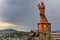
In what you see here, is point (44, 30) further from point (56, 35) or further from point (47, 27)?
point (56, 35)

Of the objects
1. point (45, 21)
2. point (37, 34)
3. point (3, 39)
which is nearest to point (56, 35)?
point (37, 34)

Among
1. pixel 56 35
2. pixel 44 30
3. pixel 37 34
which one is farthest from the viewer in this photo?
pixel 44 30

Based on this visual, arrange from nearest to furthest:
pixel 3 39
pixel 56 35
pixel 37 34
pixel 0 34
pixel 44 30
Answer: pixel 56 35 → pixel 37 34 → pixel 44 30 → pixel 3 39 → pixel 0 34

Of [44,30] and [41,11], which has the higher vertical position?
[41,11]

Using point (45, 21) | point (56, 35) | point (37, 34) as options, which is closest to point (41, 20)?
point (45, 21)

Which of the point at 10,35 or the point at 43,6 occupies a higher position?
the point at 43,6

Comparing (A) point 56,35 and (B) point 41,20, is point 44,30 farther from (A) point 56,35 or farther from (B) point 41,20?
(A) point 56,35

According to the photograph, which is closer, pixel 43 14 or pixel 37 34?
pixel 37 34

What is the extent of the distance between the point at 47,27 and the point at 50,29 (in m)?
1.47

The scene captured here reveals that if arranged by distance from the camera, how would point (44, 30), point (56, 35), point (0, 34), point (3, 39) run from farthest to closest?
point (0, 34)
point (3, 39)
point (44, 30)
point (56, 35)

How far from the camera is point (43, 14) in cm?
8288

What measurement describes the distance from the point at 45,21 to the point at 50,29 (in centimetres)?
367

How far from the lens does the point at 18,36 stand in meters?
95.9

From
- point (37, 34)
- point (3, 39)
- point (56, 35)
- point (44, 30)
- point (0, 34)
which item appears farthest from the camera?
point (0, 34)
